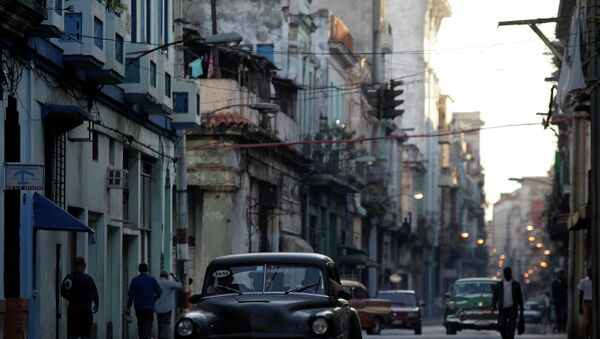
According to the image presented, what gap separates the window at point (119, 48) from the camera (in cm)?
3042

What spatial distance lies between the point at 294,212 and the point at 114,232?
26116 mm

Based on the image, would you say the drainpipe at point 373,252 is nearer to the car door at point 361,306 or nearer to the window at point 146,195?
the car door at point 361,306

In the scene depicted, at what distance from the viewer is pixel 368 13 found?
89.6 meters

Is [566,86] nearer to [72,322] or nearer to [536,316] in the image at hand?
[72,322]

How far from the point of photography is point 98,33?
29.1 meters

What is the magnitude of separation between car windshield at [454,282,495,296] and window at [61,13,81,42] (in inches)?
911

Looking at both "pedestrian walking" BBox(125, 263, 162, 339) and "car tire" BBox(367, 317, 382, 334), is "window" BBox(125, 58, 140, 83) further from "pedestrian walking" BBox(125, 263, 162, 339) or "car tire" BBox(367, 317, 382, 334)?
"car tire" BBox(367, 317, 382, 334)

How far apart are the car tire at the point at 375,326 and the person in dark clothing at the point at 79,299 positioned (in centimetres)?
2557

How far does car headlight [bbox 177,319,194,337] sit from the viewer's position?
18734 mm

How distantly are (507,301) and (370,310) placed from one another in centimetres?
1765

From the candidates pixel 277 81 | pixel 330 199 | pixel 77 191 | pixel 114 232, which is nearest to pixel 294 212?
pixel 277 81

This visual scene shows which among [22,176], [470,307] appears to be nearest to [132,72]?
[22,176]

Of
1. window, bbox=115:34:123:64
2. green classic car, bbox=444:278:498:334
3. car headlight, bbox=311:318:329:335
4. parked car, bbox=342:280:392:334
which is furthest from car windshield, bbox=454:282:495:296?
car headlight, bbox=311:318:329:335

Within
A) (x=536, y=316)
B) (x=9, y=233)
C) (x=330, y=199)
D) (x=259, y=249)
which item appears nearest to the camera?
(x=9, y=233)
